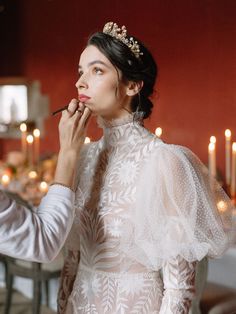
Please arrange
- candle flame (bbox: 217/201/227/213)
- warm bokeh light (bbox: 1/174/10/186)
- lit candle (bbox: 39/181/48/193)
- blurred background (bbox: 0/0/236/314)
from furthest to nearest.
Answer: warm bokeh light (bbox: 1/174/10/186) < lit candle (bbox: 39/181/48/193) < blurred background (bbox: 0/0/236/314) < candle flame (bbox: 217/201/227/213)

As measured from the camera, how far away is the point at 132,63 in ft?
4.04

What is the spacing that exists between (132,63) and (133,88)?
0.06 meters

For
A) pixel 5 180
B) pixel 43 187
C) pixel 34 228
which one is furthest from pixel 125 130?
pixel 5 180

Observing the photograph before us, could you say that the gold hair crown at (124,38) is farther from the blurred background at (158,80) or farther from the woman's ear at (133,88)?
the blurred background at (158,80)

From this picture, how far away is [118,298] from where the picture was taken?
122 cm

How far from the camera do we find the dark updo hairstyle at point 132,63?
4.00 ft

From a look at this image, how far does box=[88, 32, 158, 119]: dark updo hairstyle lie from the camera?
4.00 ft

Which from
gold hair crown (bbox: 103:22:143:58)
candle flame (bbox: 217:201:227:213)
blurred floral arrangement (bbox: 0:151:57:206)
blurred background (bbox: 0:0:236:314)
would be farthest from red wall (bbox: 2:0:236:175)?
candle flame (bbox: 217:201:227:213)

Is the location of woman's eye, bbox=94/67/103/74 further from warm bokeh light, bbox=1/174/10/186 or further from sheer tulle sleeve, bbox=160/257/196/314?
warm bokeh light, bbox=1/174/10/186

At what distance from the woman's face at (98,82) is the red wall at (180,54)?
3.38 ft

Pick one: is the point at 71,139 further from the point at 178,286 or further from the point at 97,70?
the point at 178,286

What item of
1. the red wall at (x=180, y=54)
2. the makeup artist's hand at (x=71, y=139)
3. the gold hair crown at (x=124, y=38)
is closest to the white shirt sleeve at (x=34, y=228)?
the makeup artist's hand at (x=71, y=139)

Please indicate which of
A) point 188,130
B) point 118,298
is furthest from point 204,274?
point 188,130

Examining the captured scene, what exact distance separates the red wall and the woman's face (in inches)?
40.5
